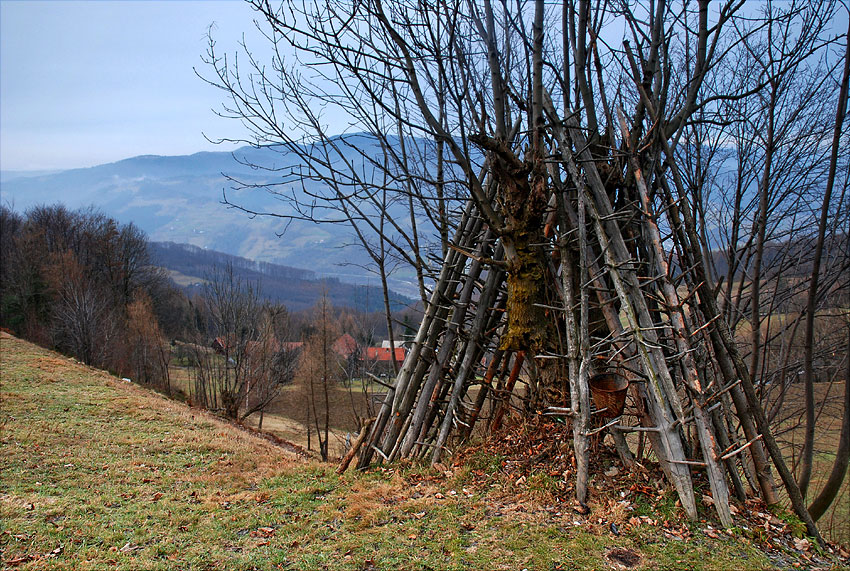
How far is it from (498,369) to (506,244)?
4.93 ft

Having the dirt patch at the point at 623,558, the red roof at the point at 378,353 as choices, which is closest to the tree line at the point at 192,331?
the red roof at the point at 378,353

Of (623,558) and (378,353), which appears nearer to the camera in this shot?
(623,558)

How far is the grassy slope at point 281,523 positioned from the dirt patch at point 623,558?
0.06 m

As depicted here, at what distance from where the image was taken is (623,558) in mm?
3545

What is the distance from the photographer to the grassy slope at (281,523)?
366 centimetres

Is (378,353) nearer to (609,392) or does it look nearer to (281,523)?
(281,523)

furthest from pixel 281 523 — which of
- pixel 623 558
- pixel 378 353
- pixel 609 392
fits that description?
pixel 378 353

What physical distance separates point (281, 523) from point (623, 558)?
2756 millimetres

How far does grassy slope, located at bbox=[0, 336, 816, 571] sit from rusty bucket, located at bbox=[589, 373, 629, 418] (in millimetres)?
1112

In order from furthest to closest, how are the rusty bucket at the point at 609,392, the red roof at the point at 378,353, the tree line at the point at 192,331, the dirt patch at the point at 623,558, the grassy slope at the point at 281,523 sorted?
the tree line at the point at 192,331 → the red roof at the point at 378,353 → the rusty bucket at the point at 609,392 → the grassy slope at the point at 281,523 → the dirt patch at the point at 623,558

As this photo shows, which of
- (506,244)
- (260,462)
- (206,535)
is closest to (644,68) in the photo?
(506,244)

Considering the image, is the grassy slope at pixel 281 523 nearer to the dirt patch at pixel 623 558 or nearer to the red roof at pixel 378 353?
the dirt patch at pixel 623 558

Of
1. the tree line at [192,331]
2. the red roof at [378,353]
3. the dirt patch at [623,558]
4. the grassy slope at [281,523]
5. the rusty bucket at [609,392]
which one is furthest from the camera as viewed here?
the tree line at [192,331]

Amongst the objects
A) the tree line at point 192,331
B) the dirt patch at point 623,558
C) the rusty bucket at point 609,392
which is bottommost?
the tree line at point 192,331
